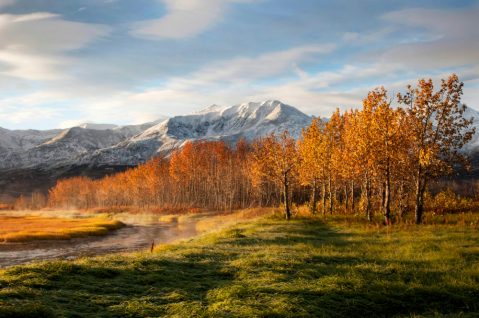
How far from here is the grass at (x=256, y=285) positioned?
508 inches

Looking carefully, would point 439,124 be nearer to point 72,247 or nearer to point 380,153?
point 380,153

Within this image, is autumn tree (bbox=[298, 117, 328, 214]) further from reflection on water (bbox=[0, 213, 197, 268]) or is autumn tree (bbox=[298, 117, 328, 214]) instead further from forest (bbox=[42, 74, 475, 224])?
reflection on water (bbox=[0, 213, 197, 268])

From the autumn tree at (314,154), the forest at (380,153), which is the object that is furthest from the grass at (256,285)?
the autumn tree at (314,154)

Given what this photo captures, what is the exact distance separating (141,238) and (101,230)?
Answer: 454 inches

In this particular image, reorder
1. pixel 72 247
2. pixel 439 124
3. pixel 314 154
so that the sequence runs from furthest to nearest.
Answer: pixel 314 154 → pixel 72 247 → pixel 439 124

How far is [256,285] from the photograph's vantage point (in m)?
16.1

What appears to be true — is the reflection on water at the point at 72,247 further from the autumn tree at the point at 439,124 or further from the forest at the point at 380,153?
the autumn tree at the point at 439,124

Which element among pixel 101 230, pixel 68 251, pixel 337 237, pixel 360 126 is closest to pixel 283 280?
pixel 337 237

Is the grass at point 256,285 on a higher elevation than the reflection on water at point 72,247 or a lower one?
higher

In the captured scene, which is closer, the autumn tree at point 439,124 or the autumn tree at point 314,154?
the autumn tree at point 439,124

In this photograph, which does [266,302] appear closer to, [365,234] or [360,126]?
[365,234]

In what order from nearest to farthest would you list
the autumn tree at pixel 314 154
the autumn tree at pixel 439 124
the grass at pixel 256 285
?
the grass at pixel 256 285
the autumn tree at pixel 439 124
the autumn tree at pixel 314 154

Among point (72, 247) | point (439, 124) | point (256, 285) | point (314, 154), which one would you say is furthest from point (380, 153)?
point (72, 247)

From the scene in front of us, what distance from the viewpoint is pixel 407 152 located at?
4156 cm
